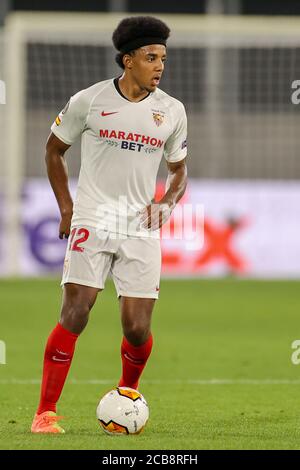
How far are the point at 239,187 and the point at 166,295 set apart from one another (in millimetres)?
3291

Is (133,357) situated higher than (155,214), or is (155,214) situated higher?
(155,214)

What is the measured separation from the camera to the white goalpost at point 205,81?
20234 millimetres

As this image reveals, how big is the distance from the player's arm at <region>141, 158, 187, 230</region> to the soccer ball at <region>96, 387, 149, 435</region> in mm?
962

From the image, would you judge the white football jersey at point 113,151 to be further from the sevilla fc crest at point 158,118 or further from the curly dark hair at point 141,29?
the curly dark hair at point 141,29

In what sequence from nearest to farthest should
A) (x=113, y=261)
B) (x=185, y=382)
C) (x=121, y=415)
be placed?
1. (x=121, y=415)
2. (x=113, y=261)
3. (x=185, y=382)

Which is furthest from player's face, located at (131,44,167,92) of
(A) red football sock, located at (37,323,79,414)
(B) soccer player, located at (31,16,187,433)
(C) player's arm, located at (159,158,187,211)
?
(A) red football sock, located at (37,323,79,414)

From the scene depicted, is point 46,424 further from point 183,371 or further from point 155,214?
point 183,371

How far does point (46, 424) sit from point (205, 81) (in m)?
15.6

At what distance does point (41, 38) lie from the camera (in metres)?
20.6

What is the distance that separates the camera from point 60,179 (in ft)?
21.9

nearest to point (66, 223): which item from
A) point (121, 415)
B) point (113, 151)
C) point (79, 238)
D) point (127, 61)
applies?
point (79, 238)

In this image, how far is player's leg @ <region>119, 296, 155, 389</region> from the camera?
21.7ft
